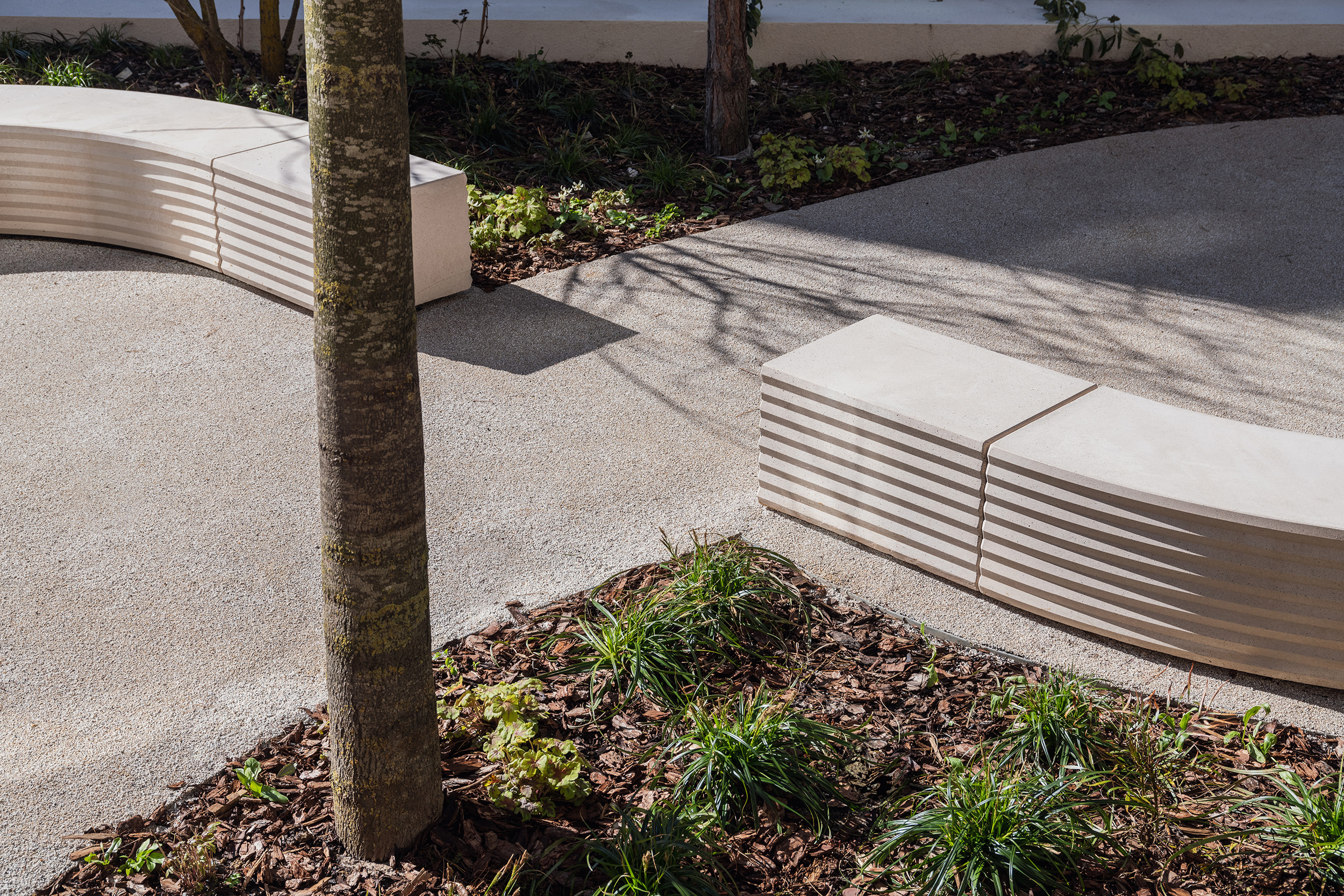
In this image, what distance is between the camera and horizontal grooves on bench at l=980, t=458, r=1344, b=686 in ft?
11.4

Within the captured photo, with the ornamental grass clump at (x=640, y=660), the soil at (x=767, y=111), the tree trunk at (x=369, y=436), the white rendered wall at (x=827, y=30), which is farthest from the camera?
the white rendered wall at (x=827, y=30)

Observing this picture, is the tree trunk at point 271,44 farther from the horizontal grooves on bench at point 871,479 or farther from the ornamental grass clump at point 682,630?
the ornamental grass clump at point 682,630

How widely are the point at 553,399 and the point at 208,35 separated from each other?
536cm

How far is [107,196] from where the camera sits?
275 inches

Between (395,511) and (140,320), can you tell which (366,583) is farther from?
(140,320)

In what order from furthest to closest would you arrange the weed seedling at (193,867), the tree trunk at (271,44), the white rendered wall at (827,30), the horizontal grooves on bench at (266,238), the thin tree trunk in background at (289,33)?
the white rendered wall at (827,30) < the thin tree trunk in background at (289,33) < the tree trunk at (271,44) < the horizontal grooves on bench at (266,238) < the weed seedling at (193,867)

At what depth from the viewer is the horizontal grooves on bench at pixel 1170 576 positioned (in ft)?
11.4

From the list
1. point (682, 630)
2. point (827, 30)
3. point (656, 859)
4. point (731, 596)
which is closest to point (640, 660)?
point (682, 630)

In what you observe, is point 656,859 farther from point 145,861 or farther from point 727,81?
point 727,81

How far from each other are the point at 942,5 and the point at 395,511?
30.9 feet

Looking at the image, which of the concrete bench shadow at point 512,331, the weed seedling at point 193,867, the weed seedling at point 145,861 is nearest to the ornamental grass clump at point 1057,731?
the weed seedling at point 193,867

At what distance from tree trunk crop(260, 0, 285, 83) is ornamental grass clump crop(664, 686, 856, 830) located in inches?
299

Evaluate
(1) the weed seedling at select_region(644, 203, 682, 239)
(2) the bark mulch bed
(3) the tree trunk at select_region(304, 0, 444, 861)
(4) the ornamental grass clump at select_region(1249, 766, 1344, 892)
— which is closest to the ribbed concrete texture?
(2) the bark mulch bed

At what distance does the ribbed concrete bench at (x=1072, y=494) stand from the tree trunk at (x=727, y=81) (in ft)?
13.7
